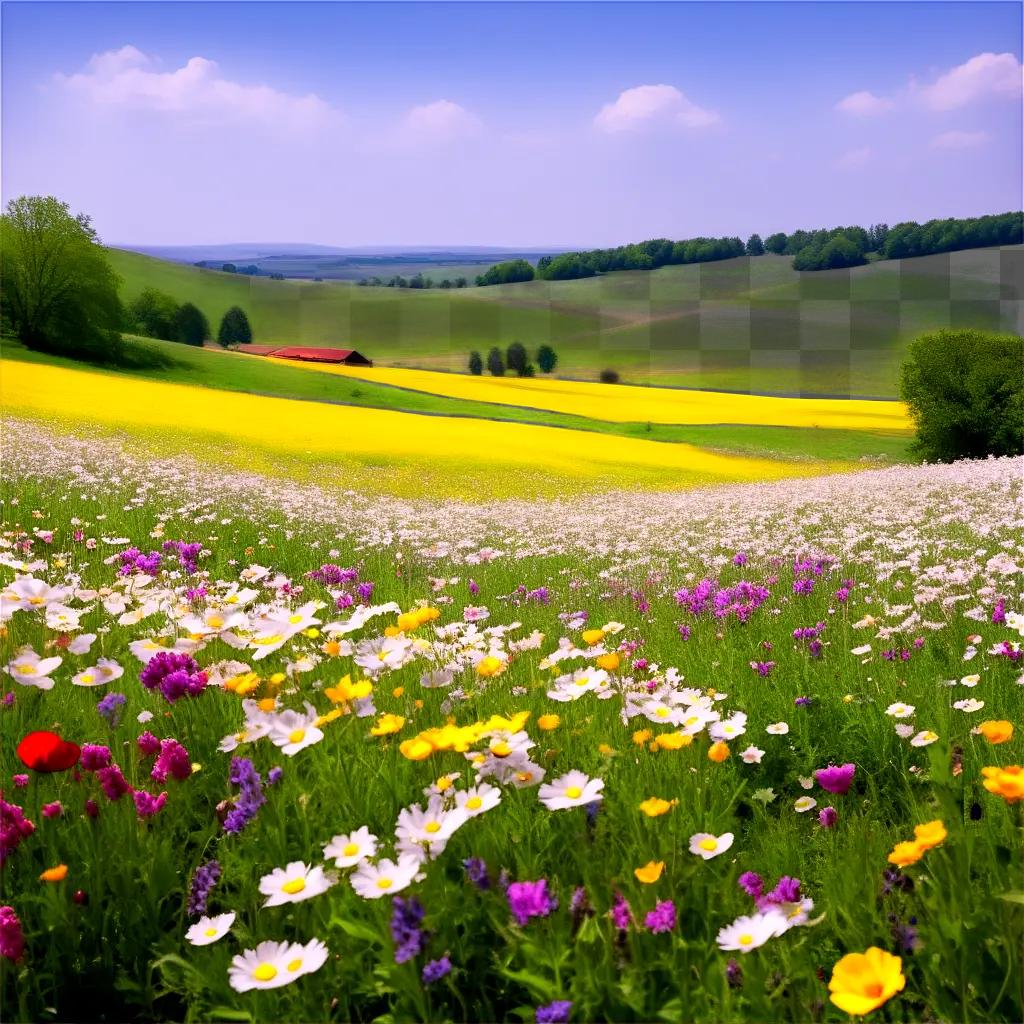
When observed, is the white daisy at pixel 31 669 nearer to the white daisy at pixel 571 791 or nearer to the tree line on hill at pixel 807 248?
the white daisy at pixel 571 791

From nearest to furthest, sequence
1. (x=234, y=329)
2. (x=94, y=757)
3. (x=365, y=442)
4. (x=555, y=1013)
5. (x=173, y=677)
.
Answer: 1. (x=555, y=1013)
2. (x=94, y=757)
3. (x=173, y=677)
4. (x=365, y=442)
5. (x=234, y=329)

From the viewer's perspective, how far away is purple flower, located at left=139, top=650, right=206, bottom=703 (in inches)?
120

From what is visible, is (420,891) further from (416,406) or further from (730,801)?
(416,406)

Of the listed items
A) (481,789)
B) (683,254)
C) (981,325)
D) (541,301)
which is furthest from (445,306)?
(481,789)

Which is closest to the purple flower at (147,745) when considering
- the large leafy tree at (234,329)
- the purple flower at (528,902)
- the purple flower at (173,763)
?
the purple flower at (173,763)

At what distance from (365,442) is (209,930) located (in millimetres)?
27628

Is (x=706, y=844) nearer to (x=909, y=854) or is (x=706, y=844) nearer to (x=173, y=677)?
(x=909, y=854)

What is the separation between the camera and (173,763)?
8.65 feet

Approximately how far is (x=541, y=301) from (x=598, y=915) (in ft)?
408

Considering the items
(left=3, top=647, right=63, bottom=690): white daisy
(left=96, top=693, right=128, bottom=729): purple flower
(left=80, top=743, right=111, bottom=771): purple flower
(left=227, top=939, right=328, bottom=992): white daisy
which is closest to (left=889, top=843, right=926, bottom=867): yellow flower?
(left=227, top=939, right=328, bottom=992): white daisy

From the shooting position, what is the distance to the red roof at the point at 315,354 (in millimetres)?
91500

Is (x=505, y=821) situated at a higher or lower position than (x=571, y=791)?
lower

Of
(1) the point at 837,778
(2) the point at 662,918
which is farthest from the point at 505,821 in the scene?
(1) the point at 837,778

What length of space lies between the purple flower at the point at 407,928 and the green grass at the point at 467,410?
4192 centimetres
